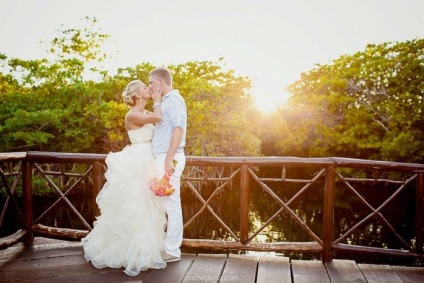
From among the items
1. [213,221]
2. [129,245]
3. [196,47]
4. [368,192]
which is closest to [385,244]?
[213,221]

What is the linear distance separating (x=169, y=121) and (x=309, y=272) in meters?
1.93

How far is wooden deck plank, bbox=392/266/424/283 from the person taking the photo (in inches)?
141

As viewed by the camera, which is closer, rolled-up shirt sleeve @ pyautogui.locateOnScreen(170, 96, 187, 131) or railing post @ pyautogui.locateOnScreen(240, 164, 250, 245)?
rolled-up shirt sleeve @ pyautogui.locateOnScreen(170, 96, 187, 131)

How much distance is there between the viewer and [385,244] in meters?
14.2

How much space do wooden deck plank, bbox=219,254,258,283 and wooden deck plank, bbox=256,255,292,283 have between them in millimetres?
61

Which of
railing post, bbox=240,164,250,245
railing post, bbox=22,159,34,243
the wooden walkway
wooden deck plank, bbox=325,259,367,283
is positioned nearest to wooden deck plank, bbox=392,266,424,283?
the wooden walkway

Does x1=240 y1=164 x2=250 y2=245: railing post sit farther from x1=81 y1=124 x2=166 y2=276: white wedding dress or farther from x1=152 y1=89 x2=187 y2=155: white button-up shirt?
x1=81 y1=124 x2=166 y2=276: white wedding dress

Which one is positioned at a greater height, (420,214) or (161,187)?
(161,187)

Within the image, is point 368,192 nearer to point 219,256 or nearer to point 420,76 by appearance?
point 420,76

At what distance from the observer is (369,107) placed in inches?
873

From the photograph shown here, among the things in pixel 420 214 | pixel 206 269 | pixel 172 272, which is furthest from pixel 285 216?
pixel 172 272

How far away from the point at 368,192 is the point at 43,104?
732 inches

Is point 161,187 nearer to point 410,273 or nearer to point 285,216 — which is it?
point 410,273

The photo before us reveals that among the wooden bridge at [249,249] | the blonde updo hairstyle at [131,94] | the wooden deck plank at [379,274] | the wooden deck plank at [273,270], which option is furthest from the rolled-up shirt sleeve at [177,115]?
the wooden deck plank at [379,274]
